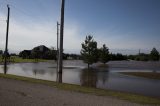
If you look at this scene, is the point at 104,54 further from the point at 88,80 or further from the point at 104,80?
the point at 88,80

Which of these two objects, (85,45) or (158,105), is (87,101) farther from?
(85,45)

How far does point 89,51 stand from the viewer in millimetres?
53781

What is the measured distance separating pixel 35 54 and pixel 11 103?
107469mm

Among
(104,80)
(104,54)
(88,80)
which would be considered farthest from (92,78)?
(104,54)

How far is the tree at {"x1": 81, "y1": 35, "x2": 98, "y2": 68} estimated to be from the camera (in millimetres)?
52844

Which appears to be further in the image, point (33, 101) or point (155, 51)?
point (155, 51)

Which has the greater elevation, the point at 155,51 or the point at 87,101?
the point at 155,51

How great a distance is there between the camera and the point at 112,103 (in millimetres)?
8625

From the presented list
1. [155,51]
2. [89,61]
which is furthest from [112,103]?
[155,51]

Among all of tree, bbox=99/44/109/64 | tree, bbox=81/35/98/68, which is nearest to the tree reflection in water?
tree, bbox=81/35/98/68

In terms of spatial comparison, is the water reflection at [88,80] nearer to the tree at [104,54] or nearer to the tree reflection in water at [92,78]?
the tree reflection in water at [92,78]

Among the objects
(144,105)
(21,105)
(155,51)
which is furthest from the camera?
(155,51)

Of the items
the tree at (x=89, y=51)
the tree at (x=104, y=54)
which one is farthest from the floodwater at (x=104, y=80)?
the tree at (x=104, y=54)

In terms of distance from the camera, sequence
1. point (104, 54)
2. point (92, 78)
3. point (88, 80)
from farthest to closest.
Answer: point (104, 54), point (92, 78), point (88, 80)
